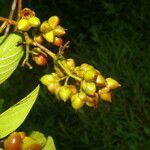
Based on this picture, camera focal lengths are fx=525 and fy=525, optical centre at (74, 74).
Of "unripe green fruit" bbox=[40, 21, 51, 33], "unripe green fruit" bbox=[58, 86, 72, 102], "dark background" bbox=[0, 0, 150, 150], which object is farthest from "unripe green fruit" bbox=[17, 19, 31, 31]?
"dark background" bbox=[0, 0, 150, 150]

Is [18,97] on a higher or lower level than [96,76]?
lower

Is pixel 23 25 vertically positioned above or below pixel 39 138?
above

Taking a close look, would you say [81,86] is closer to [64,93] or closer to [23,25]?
[64,93]

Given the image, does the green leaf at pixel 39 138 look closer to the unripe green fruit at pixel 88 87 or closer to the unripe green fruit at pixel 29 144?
the unripe green fruit at pixel 29 144

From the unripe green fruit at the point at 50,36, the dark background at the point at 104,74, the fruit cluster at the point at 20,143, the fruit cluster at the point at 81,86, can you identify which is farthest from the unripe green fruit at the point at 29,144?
the dark background at the point at 104,74

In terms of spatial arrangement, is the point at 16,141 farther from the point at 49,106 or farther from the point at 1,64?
the point at 49,106

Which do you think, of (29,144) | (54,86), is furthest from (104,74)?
(29,144)

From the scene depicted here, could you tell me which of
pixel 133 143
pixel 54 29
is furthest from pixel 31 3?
pixel 54 29
